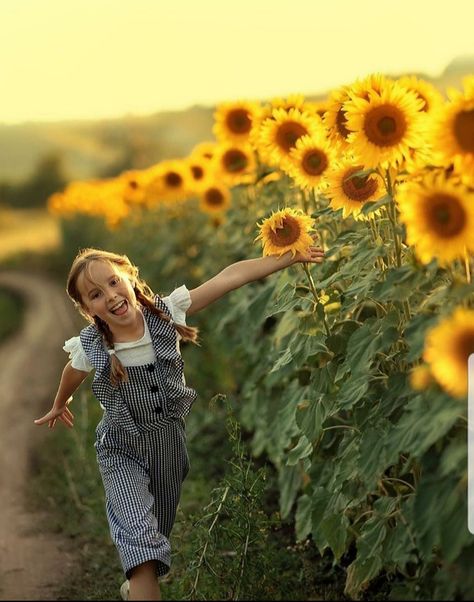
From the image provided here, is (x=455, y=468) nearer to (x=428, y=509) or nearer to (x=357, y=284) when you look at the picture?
(x=428, y=509)

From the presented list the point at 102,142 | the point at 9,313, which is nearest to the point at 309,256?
the point at 9,313

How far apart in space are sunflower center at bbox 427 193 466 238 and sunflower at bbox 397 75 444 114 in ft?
3.82

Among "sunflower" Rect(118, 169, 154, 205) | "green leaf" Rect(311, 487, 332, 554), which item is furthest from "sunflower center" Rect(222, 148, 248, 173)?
"sunflower" Rect(118, 169, 154, 205)

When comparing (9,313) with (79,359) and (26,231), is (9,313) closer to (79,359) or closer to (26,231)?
(26,231)

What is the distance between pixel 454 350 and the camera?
2.67 m

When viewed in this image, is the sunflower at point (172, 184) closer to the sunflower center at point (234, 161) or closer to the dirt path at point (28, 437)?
the dirt path at point (28, 437)

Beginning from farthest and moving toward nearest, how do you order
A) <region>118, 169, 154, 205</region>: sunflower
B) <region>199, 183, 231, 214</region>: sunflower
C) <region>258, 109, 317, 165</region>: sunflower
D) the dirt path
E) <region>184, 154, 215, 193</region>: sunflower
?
<region>118, 169, 154, 205</region>: sunflower → <region>184, 154, 215, 193</region>: sunflower → <region>199, 183, 231, 214</region>: sunflower → the dirt path → <region>258, 109, 317, 165</region>: sunflower

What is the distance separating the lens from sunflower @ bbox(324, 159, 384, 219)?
12.4 feet

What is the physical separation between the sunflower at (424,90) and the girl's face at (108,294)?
112cm

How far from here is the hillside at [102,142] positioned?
67.4ft

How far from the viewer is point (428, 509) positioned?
2756 mm

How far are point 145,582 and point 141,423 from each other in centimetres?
57

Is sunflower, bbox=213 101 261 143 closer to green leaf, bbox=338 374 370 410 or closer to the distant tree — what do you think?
green leaf, bbox=338 374 370 410

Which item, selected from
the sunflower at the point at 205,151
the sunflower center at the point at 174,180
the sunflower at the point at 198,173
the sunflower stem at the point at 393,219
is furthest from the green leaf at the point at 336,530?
the sunflower center at the point at 174,180
